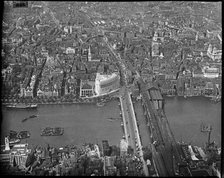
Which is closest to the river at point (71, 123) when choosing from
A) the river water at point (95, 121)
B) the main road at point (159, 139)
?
the river water at point (95, 121)

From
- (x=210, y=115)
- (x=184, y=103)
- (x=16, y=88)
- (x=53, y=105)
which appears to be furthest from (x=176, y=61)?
(x=16, y=88)

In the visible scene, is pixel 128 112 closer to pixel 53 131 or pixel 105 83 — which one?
pixel 105 83

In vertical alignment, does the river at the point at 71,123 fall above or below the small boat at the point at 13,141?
above

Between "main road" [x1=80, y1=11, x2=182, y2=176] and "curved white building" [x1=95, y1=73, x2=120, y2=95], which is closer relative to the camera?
"main road" [x1=80, y1=11, x2=182, y2=176]

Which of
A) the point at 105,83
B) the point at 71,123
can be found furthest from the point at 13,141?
the point at 105,83

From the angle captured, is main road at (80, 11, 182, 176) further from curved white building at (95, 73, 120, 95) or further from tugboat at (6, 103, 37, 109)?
tugboat at (6, 103, 37, 109)

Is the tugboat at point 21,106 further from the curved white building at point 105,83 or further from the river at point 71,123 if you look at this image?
the curved white building at point 105,83

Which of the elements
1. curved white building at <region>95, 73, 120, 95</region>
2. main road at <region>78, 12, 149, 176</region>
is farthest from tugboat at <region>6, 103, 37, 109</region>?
main road at <region>78, 12, 149, 176</region>
